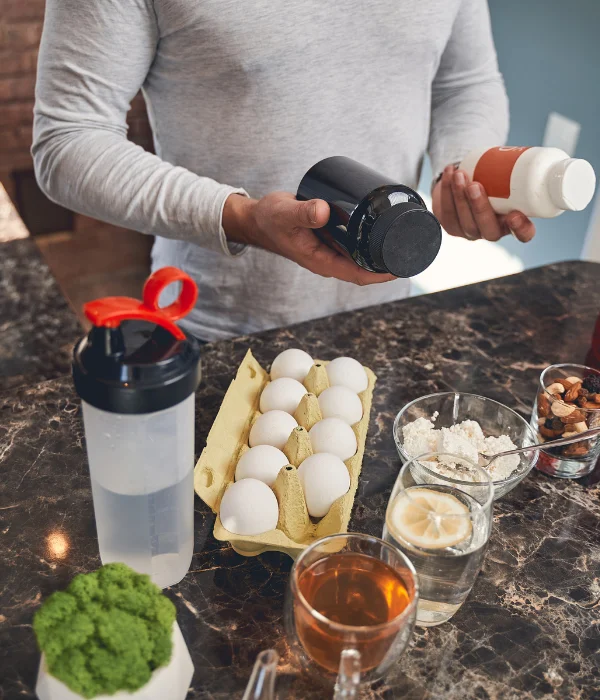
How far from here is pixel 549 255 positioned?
125 inches

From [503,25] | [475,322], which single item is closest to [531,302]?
[475,322]

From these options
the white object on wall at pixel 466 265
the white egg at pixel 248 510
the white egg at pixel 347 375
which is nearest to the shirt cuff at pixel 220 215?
the white egg at pixel 347 375

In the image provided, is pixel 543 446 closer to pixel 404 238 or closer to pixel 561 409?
pixel 561 409

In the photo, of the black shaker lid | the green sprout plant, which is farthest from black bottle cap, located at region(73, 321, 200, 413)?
the green sprout plant

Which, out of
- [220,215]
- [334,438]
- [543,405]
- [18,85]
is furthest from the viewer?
[18,85]

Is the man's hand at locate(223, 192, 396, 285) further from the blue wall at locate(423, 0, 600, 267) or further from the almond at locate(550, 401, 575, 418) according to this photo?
the blue wall at locate(423, 0, 600, 267)

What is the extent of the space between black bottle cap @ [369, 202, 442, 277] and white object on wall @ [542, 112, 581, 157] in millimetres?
2068

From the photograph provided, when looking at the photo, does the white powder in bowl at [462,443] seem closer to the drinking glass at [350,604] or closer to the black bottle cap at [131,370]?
the drinking glass at [350,604]

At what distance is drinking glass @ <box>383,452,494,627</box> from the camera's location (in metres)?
0.77

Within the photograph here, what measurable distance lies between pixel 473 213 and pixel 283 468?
2.03 feet

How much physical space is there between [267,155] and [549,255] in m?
2.07

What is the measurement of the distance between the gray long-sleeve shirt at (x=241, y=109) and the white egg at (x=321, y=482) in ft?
1.64

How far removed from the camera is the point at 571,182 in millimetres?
1087

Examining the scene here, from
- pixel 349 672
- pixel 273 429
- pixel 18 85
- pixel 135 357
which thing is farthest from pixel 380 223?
pixel 18 85
